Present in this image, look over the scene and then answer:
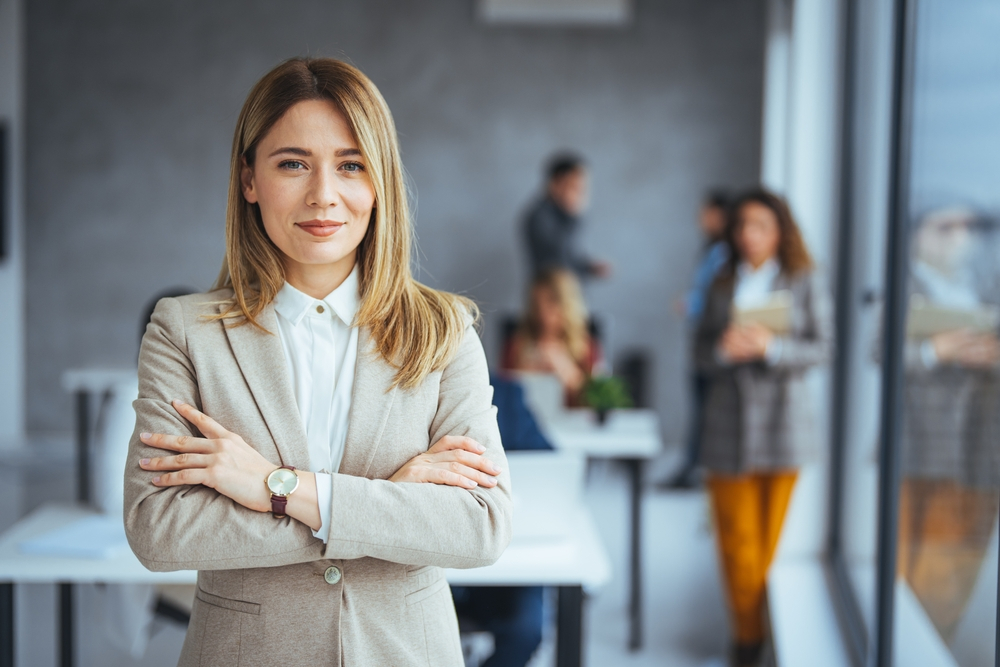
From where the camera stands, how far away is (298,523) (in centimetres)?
120

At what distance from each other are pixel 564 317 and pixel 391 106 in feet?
8.93

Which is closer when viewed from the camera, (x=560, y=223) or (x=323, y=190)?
(x=323, y=190)

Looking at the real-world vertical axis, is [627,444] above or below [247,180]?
below

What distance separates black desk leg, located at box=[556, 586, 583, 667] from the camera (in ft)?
6.33

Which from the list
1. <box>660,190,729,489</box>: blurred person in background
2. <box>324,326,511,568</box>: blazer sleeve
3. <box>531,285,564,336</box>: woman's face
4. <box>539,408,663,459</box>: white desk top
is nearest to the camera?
<box>324,326,511,568</box>: blazer sleeve

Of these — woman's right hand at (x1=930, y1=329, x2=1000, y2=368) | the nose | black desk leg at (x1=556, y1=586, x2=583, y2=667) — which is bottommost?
black desk leg at (x1=556, y1=586, x2=583, y2=667)

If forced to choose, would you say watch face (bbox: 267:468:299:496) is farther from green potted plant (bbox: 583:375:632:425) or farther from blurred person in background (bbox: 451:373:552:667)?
green potted plant (bbox: 583:375:632:425)

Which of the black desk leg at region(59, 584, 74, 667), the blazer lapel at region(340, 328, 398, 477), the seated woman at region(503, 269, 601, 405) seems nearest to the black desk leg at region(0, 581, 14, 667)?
the black desk leg at region(59, 584, 74, 667)

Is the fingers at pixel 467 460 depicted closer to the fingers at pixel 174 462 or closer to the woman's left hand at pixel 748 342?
the fingers at pixel 174 462

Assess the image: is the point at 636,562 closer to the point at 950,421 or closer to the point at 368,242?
the point at 950,421

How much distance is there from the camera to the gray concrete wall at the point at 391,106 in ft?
21.6

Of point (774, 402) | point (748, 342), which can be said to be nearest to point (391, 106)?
point (748, 342)

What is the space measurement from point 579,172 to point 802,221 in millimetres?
2113

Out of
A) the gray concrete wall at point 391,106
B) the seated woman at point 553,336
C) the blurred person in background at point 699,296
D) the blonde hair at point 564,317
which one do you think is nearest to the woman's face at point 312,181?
the seated woman at point 553,336
